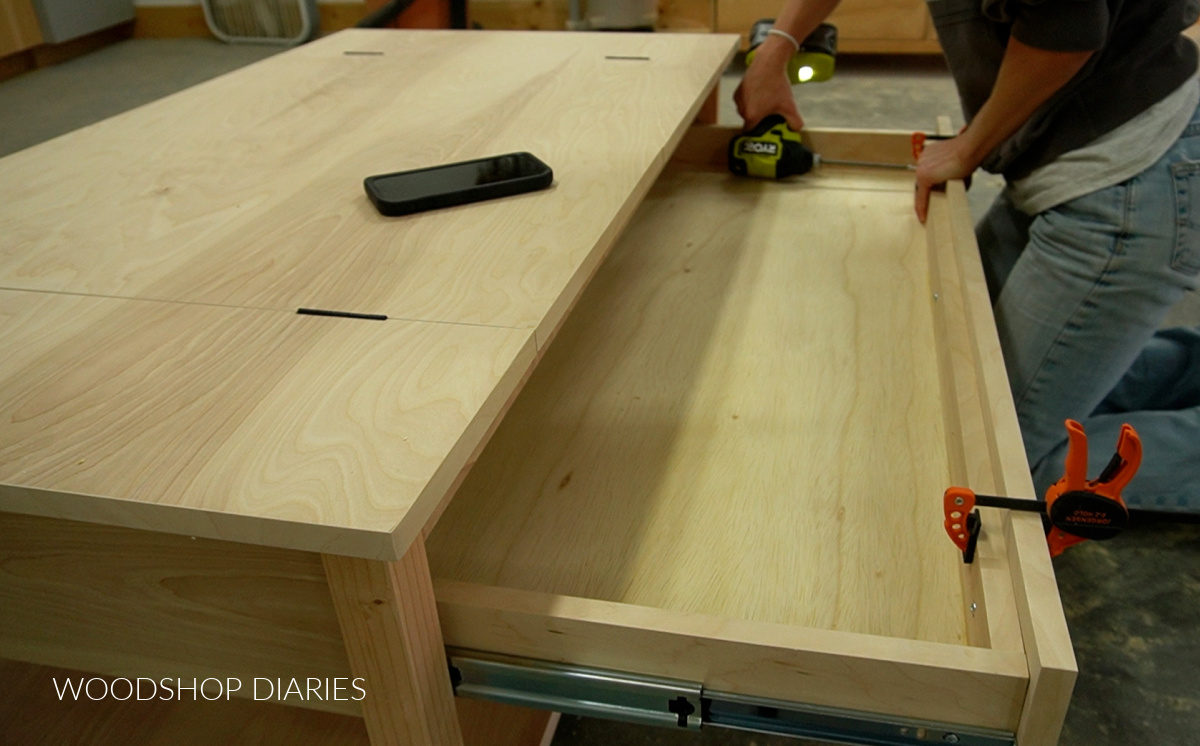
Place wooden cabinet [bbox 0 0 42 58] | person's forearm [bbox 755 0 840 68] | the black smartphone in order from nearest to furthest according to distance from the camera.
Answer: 1. the black smartphone
2. person's forearm [bbox 755 0 840 68]
3. wooden cabinet [bbox 0 0 42 58]

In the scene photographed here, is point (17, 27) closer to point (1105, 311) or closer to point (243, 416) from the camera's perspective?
point (243, 416)

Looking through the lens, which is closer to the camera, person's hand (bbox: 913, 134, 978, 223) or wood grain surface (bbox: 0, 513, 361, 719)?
wood grain surface (bbox: 0, 513, 361, 719)

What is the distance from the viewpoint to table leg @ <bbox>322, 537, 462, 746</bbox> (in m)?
0.57

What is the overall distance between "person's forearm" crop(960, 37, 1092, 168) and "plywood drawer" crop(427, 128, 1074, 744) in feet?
0.31

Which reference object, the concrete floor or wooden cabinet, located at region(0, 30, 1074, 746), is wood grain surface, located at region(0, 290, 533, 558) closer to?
wooden cabinet, located at region(0, 30, 1074, 746)

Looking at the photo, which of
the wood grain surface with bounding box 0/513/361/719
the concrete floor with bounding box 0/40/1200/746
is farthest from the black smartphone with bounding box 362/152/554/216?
the concrete floor with bounding box 0/40/1200/746

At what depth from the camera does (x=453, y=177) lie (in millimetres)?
954

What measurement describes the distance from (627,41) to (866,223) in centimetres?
50

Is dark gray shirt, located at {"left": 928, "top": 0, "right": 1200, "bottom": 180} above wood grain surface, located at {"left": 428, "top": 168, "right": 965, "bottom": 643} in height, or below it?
above

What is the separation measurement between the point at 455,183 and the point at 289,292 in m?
0.24

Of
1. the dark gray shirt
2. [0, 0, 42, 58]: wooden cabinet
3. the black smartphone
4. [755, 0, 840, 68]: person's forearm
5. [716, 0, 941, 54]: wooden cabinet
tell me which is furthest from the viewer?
[0, 0, 42, 58]: wooden cabinet

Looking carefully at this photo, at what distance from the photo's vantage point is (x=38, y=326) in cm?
72

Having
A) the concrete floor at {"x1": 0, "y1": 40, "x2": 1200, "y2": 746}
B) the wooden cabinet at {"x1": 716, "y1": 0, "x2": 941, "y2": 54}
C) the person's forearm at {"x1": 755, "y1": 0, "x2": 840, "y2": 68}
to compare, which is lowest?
the concrete floor at {"x1": 0, "y1": 40, "x2": 1200, "y2": 746}

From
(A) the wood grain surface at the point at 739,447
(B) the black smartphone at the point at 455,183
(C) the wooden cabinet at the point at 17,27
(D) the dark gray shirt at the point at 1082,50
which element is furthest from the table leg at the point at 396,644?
(C) the wooden cabinet at the point at 17,27
